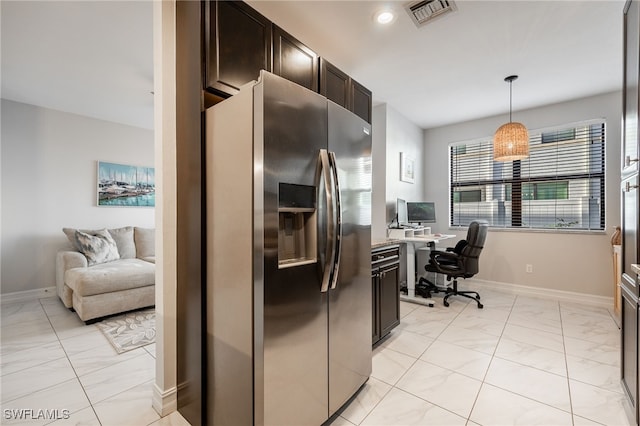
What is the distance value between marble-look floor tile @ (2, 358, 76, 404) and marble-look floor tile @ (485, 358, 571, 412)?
317 cm

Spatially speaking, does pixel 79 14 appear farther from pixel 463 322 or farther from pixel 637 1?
pixel 463 322

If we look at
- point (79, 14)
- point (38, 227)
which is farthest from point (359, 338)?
point (38, 227)

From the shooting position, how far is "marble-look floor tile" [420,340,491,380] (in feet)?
7.19

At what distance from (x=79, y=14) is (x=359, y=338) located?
10.5ft

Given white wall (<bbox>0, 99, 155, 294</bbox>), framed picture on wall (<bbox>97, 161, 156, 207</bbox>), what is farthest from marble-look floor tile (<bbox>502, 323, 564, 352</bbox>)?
white wall (<bbox>0, 99, 155, 294</bbox>)

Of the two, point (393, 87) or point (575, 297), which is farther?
point (575, 297)

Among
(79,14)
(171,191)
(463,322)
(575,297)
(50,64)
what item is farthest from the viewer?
(575,297)

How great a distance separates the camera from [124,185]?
4637 millimetres

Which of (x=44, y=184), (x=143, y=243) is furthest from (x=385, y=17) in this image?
(x=44, y=184)

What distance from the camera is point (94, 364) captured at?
226 centimetres

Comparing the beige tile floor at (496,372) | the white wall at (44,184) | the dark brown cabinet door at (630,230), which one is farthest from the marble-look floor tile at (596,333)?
the white wall at (44,184)

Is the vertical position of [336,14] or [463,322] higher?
[336,14]

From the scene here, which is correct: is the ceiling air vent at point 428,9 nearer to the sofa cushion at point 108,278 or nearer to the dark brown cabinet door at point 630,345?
the dark brown cabinet door at point 630,345

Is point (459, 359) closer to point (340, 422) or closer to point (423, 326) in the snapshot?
point (423, 326)
